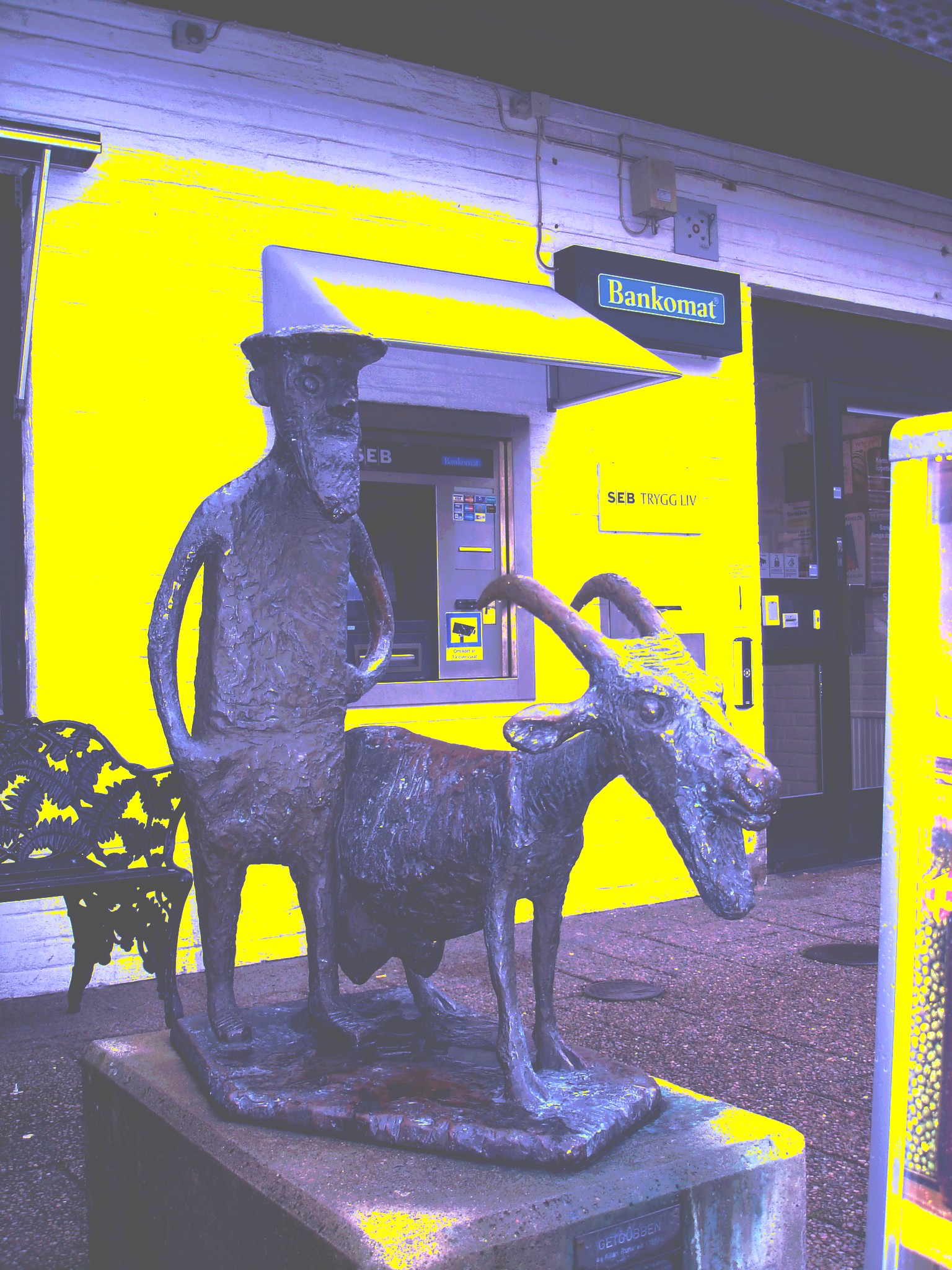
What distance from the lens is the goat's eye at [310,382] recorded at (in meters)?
2.08

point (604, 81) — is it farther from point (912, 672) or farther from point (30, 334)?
point (912, 672)

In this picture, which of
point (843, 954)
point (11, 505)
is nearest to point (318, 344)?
point (11, 505)

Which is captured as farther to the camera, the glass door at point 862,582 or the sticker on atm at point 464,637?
the glass door at point 862,582

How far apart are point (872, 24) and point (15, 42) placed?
4.15 metres

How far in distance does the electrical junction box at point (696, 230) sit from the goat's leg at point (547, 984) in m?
A: 5.57

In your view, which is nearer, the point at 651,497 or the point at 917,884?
the point at 917,884

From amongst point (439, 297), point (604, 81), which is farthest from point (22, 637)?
point (604, 81)

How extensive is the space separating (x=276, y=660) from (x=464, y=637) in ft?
13.0

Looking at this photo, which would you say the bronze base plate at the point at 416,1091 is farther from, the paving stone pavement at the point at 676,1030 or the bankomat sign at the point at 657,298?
the bankomat sign at the point at 657,298

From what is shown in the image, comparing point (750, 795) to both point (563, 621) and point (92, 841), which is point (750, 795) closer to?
point (563, 621)

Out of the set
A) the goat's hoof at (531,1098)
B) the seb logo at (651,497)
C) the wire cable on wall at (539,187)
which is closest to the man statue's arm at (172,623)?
the goat's hoof at (531,1098)

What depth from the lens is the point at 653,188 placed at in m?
6.52

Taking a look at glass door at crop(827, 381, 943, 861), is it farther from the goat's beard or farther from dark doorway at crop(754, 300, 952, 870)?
the goat's beard

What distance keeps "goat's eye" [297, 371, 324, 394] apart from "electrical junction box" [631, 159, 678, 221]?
16.4ft
